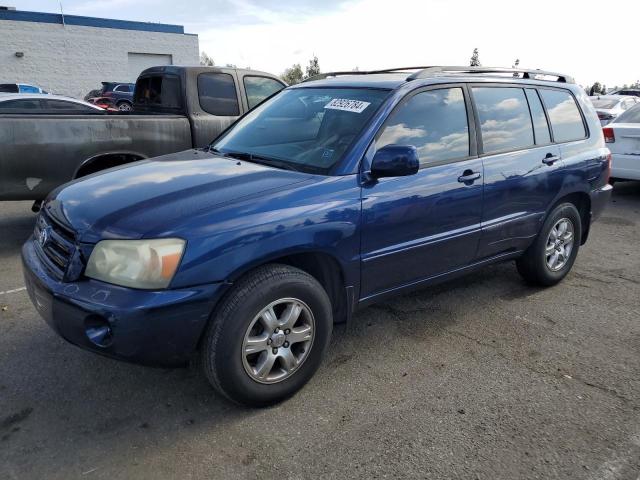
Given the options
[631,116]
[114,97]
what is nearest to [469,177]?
[631,116]

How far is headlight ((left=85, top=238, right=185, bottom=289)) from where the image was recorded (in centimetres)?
244

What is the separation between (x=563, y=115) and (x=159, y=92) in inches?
186

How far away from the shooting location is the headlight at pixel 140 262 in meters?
2.44

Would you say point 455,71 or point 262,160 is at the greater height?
point 455,71

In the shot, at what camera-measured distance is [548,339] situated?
148 inches

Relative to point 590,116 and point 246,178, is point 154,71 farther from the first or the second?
point 590,116

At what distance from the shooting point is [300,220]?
2795 millimetres

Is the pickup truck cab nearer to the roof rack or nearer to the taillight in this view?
the roof rack

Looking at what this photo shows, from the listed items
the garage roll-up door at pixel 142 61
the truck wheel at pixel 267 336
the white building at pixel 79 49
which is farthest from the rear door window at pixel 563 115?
the white building at pixel 79 49

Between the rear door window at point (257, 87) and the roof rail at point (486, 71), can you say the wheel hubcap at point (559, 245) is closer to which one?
the roof rail at point (486, 71)

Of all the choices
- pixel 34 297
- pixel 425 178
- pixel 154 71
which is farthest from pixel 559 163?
pixel 154 71

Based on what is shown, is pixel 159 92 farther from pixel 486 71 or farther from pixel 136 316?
pixel 136 316

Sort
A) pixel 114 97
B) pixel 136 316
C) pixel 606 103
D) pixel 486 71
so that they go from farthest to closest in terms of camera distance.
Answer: pixel 114 97
pixel 606 103
pixel 486 71
pixel 136 316

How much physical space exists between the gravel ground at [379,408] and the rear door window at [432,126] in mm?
1298
